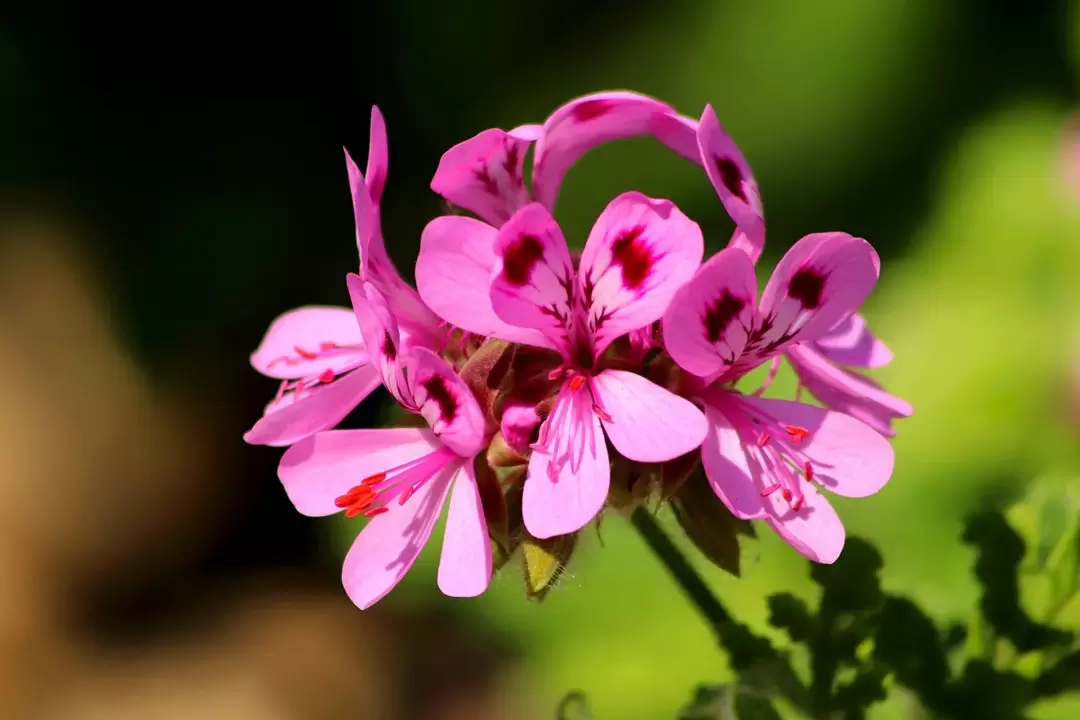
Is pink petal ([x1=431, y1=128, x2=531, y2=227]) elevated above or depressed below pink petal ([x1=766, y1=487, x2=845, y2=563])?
above

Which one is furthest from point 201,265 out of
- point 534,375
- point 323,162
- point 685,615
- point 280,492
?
point 534,375

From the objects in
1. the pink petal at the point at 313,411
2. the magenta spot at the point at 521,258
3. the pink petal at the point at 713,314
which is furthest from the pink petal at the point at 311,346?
the pink petal at the point at 713,314

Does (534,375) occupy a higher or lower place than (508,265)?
lower

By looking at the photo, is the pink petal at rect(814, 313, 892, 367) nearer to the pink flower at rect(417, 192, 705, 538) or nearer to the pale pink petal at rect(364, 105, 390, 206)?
the pink flower at rect(417, 192, 705, 538)

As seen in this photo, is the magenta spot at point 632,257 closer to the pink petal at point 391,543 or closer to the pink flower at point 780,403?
the pink flower at point 780,403

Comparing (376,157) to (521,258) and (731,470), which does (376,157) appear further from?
(731,470)

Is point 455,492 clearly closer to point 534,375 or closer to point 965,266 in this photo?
point 534,375

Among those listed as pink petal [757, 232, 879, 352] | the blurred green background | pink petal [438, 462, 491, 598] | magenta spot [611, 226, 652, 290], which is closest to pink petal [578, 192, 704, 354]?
magenta spot [611, 226, 652, 290]
